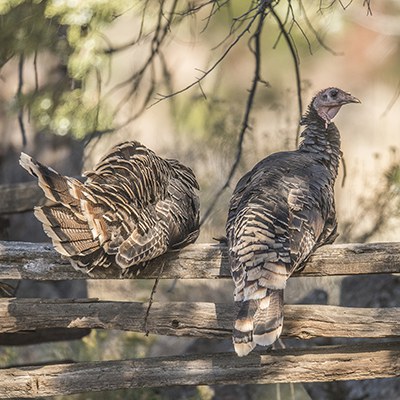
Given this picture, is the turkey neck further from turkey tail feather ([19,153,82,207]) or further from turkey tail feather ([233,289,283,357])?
turkey tail feather ([19,153,82,207])

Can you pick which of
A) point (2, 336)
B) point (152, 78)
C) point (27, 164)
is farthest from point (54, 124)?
point (27, 164)

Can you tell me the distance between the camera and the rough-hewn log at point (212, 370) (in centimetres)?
507

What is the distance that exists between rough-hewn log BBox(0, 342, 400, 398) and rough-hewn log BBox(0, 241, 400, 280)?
45 centimetres

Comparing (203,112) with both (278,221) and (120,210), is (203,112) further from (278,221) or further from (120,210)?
(120,210)

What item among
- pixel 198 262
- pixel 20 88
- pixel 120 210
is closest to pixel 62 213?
pixel 120 210

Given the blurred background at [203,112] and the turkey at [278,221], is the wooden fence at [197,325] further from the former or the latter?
the blurred background at [203,112]

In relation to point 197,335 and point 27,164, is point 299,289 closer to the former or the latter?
point 197,335

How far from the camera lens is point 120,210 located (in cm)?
473

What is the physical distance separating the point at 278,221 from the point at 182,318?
0.71m

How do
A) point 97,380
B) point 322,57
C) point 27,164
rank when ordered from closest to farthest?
point 27,164, point 97,380, point 322,57

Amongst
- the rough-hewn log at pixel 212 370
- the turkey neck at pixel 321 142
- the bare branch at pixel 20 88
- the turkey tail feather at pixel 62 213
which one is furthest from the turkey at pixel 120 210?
the bare branch at pixel 20 88

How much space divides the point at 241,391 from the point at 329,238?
2519 millimetres

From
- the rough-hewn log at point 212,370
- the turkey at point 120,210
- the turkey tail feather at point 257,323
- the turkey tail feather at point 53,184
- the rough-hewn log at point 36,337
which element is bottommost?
the rough-hewn log at point 36,337

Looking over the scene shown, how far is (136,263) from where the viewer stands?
479cm
